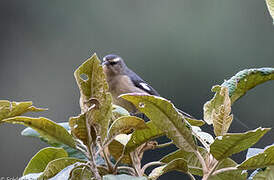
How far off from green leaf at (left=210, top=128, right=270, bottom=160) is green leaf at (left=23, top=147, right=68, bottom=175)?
561 mm

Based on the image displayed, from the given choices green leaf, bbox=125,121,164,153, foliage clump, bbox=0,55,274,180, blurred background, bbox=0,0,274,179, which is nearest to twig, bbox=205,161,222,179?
foliage clump, bbox=0,55,274,180

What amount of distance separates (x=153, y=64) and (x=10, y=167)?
3.80m

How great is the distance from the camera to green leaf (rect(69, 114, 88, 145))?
1.62 meters

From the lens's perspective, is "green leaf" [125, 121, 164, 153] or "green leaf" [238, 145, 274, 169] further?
"green leaf" [125, 121, 164, 153]

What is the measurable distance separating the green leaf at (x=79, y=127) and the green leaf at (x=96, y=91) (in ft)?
0.19

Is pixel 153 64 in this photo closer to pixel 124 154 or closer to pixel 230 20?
pixel 230 20

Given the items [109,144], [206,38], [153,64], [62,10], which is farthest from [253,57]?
[109,144]

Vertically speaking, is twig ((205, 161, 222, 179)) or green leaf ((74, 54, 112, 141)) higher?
green leaf ((74, 54, 112, 141))

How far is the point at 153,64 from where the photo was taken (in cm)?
1148

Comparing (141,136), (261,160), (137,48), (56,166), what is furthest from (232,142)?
(137,48)

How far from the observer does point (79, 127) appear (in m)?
1.64

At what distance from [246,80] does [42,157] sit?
2.75 ft

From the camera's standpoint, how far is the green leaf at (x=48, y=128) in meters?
1.63

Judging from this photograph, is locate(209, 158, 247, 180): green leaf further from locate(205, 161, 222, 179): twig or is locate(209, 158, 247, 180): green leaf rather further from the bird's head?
the bird's head
